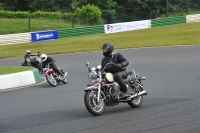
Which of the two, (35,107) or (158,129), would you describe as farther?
(35,107)

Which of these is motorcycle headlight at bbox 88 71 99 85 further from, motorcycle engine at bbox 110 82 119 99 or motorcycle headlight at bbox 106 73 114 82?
motorcycle engine at bbox 110 82 119 99

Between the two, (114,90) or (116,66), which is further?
(116,66)

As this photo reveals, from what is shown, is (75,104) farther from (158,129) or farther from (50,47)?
(50,47)

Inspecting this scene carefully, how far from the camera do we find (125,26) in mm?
46312

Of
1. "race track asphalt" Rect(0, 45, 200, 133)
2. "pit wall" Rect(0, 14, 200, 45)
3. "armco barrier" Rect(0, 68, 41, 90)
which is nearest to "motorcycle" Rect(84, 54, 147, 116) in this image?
"race track asphalt" Rect(0, 45, 200, 133)

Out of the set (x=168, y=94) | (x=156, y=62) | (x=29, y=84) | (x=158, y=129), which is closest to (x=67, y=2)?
(x=156, y=62)

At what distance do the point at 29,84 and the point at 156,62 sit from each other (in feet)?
24.5

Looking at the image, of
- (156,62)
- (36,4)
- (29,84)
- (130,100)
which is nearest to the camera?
(130,100)

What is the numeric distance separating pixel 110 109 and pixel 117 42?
2535cm

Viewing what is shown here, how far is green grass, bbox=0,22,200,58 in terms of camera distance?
3309cm

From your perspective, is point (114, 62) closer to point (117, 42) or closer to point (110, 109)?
point (110, 109)

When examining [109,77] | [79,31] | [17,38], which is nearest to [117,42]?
[79,31]

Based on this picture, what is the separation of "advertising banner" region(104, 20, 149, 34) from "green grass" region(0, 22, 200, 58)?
132 centimetres

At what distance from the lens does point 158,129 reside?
8.37 m
